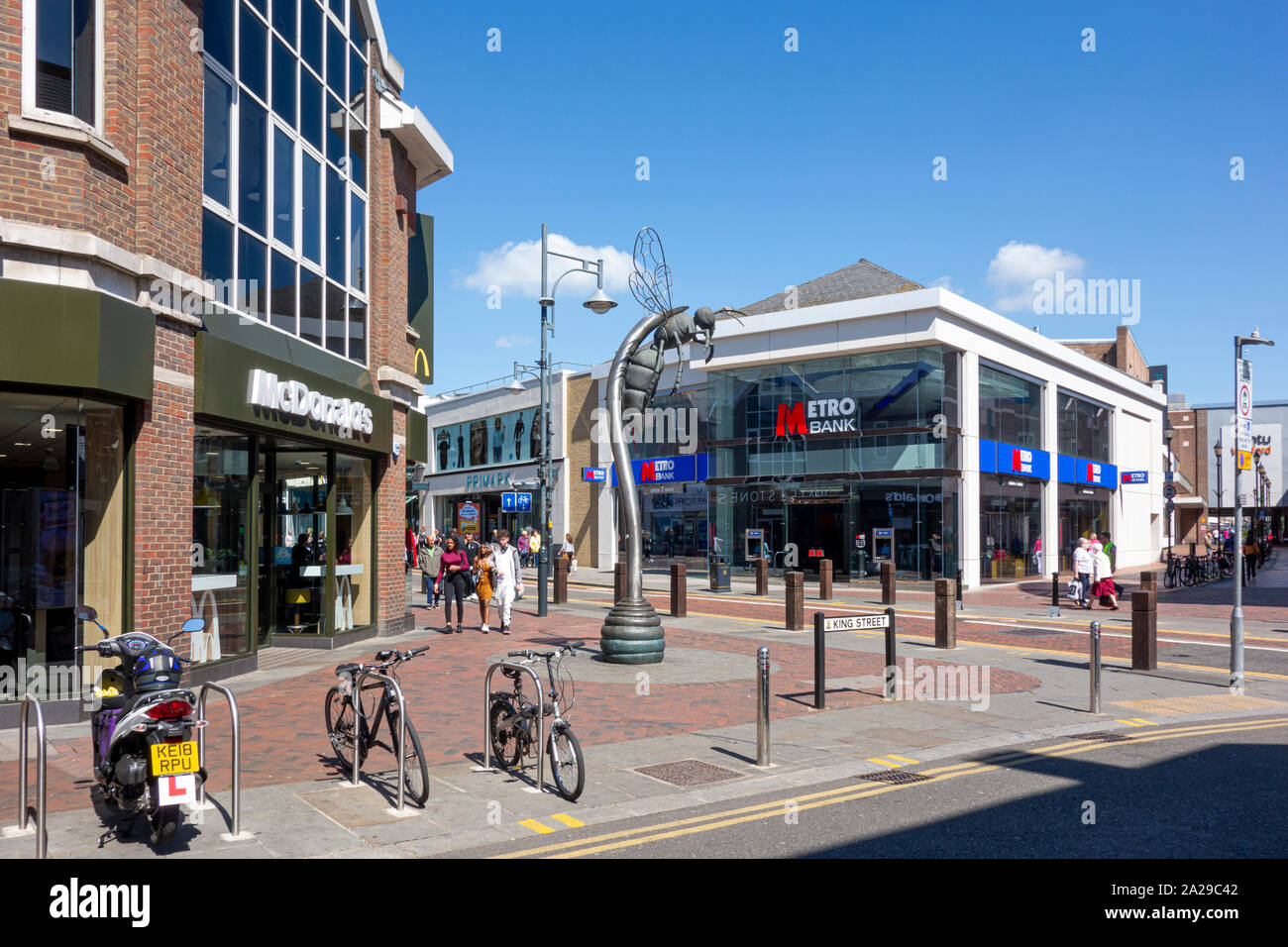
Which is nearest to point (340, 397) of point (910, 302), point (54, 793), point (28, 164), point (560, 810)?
point (28, 164)

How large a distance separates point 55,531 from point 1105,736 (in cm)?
1081

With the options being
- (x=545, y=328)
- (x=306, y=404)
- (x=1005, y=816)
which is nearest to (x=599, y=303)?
(x=545, y=328)

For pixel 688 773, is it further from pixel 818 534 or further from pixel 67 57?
pixel 818 534

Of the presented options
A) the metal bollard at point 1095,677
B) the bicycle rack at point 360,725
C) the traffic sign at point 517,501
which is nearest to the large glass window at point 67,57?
the bicycle rack at point 360,725

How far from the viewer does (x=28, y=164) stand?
942 cm

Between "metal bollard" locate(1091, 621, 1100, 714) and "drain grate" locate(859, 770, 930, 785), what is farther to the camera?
"metal bollard" locate(1091, 621, 1100, 714)

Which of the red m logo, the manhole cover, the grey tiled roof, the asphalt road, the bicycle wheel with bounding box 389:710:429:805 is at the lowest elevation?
the manhole cover

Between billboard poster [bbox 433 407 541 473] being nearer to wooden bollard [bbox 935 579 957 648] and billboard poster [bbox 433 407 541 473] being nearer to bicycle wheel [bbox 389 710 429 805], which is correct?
wooden bollard [bbox 935 579 957 648]

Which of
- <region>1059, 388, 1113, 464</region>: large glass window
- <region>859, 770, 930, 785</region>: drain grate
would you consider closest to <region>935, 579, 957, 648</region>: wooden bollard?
<region>859, 770, 930, 785</region>: drain grate

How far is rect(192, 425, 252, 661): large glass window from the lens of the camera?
39.3 ft

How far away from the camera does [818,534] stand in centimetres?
3444

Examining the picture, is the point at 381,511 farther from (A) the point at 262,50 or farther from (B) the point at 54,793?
(B) the point at 54,793

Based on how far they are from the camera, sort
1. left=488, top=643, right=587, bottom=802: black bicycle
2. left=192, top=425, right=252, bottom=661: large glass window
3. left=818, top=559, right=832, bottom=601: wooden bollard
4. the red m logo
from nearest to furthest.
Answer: left=488, top=643, right=587, bottom=802: black bicycle, left=192, top=425, right=252, bottom=661: large glass window, left=818, top=559, right=832, bottom=601: wooden bollard, the red m logo

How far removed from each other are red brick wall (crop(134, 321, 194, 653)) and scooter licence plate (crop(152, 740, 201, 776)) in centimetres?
519
